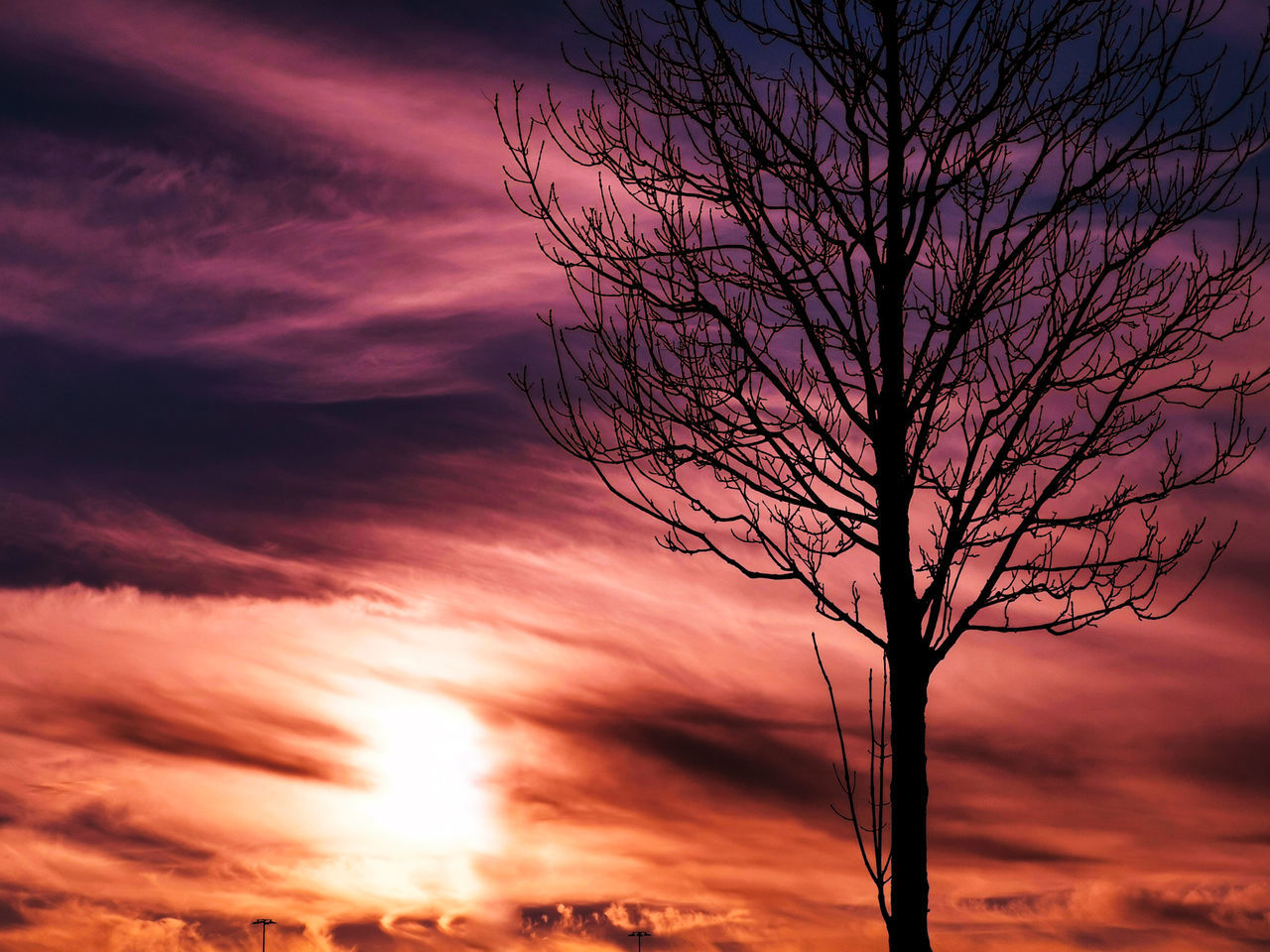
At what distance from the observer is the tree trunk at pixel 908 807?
220 inches

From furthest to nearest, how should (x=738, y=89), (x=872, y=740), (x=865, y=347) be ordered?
(x=738, y=89) → (x=865, y=347) → (x=872, y=740)

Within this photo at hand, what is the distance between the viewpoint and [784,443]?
637 centimetres

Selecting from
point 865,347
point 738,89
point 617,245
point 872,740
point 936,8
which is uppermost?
point 936,8

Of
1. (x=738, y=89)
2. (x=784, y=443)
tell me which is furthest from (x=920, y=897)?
(x=738, y=89)

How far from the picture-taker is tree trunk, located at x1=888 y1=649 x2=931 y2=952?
5.58 m

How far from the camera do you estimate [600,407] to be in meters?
6.82

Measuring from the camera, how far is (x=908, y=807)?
5.66 meters

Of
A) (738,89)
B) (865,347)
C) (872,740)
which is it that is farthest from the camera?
(738,89)

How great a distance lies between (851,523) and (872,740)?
1255 mm

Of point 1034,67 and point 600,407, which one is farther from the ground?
point 1034,67

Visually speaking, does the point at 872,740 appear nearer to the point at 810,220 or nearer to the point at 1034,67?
the point at 810,220

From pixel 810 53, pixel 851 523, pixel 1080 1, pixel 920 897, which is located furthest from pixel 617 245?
pixel 920 897

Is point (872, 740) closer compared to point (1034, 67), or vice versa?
point (872, 740)

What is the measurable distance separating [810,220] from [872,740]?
2.89 m
